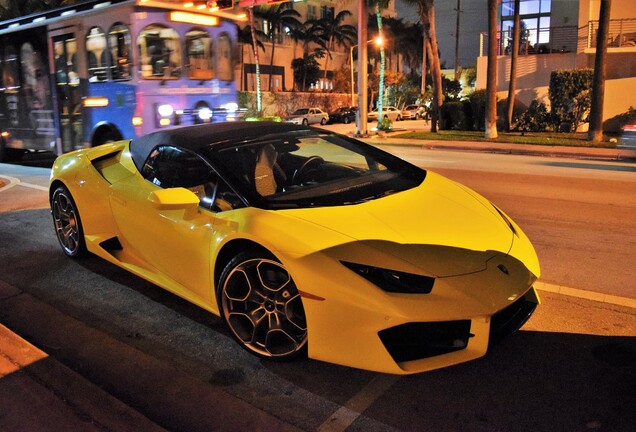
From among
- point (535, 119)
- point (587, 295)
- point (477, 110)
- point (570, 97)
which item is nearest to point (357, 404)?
point (587, 295)

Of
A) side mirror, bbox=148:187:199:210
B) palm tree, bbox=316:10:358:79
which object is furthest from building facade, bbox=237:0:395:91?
side mirror, bbox=148:187:199:210

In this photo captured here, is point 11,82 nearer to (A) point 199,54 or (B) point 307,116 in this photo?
(A) point 199,54

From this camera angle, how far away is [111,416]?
2.92 m

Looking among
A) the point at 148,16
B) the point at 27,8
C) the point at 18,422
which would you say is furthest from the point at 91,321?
the point at 27,8

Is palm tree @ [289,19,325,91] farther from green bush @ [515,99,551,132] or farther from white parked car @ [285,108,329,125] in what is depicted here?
green bush @ [515,99,551,132]

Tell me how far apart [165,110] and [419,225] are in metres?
8.19

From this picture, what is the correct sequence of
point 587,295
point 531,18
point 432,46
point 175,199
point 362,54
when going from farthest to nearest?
point 531,18 → point 432,46 → point 362,54 → point 587,295 → point 175,199

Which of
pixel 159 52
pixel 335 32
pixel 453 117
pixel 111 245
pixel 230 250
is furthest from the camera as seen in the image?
pixel 335 32

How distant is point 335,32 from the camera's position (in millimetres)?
58750

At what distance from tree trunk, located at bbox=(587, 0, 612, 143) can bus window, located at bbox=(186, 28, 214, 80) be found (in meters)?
13.9

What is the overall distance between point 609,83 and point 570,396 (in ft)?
79.1

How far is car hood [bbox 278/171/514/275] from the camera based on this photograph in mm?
3205

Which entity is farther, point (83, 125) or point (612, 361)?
point (83, 125)

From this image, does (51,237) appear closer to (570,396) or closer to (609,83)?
(570,396)
